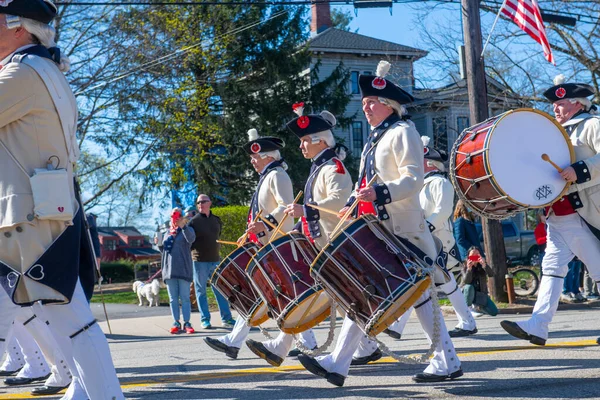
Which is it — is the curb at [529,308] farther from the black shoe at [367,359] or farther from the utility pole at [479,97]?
the black shoe at [367,359]

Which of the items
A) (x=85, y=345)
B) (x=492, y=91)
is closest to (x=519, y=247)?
(x=492, y=91)

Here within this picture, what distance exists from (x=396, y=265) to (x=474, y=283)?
6213 mm

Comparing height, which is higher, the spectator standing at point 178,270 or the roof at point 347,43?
the roof at point 347,43

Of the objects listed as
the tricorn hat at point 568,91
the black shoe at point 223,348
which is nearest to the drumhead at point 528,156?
the tricorn hat at point 568,91

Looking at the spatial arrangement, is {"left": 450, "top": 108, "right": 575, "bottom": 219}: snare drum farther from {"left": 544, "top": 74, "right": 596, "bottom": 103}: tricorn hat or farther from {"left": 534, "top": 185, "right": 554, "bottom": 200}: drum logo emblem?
{"left": 544, "top": 74, "right": 596, "bottom": 103}: tricorn hat

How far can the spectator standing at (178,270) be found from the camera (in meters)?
11.8

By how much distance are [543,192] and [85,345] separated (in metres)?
3.73

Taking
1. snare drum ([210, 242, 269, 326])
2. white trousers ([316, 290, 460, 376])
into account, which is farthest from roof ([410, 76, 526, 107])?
white trousers ([316, 290, 460, 376])

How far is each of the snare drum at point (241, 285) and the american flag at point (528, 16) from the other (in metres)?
8.26

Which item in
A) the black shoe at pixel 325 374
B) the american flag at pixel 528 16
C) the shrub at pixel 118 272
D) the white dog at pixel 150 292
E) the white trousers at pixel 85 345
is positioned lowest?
the shrub at pixel 118 272

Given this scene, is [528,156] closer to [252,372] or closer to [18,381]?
[252,372]

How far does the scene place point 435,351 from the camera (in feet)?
19.1

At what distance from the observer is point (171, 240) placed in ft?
39.5

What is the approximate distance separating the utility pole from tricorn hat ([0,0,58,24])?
29.7ft
